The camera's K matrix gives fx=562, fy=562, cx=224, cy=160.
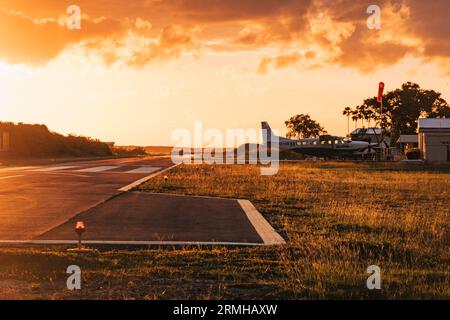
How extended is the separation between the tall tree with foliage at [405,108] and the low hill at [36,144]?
206 feet

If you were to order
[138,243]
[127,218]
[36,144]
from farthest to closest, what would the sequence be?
[36,144] → [127,218] → [138,243]

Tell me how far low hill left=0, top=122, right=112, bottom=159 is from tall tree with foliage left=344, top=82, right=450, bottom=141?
206 feet

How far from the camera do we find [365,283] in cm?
812

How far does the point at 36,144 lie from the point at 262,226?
225 ft

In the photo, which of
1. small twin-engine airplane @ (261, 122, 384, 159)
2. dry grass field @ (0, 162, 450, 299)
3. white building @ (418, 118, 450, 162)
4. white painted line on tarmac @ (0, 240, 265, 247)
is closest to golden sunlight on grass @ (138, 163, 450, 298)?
dry grass field @ (0, 162, 450, 299)

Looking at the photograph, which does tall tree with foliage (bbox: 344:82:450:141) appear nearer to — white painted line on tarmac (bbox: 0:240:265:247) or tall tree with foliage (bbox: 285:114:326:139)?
tall tree with foliage (bbox: 285:114:326:139)

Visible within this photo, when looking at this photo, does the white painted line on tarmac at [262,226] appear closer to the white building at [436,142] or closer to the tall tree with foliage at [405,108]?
the white building at [436,142]

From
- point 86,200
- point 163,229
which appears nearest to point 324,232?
point 163,229

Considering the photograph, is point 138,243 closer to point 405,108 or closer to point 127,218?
point 127,218

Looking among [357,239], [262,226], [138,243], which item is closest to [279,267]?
[138,243]

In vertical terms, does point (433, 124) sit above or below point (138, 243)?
above

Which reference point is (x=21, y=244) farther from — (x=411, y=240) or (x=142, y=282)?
(x=411, y=240)

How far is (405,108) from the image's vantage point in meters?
125
